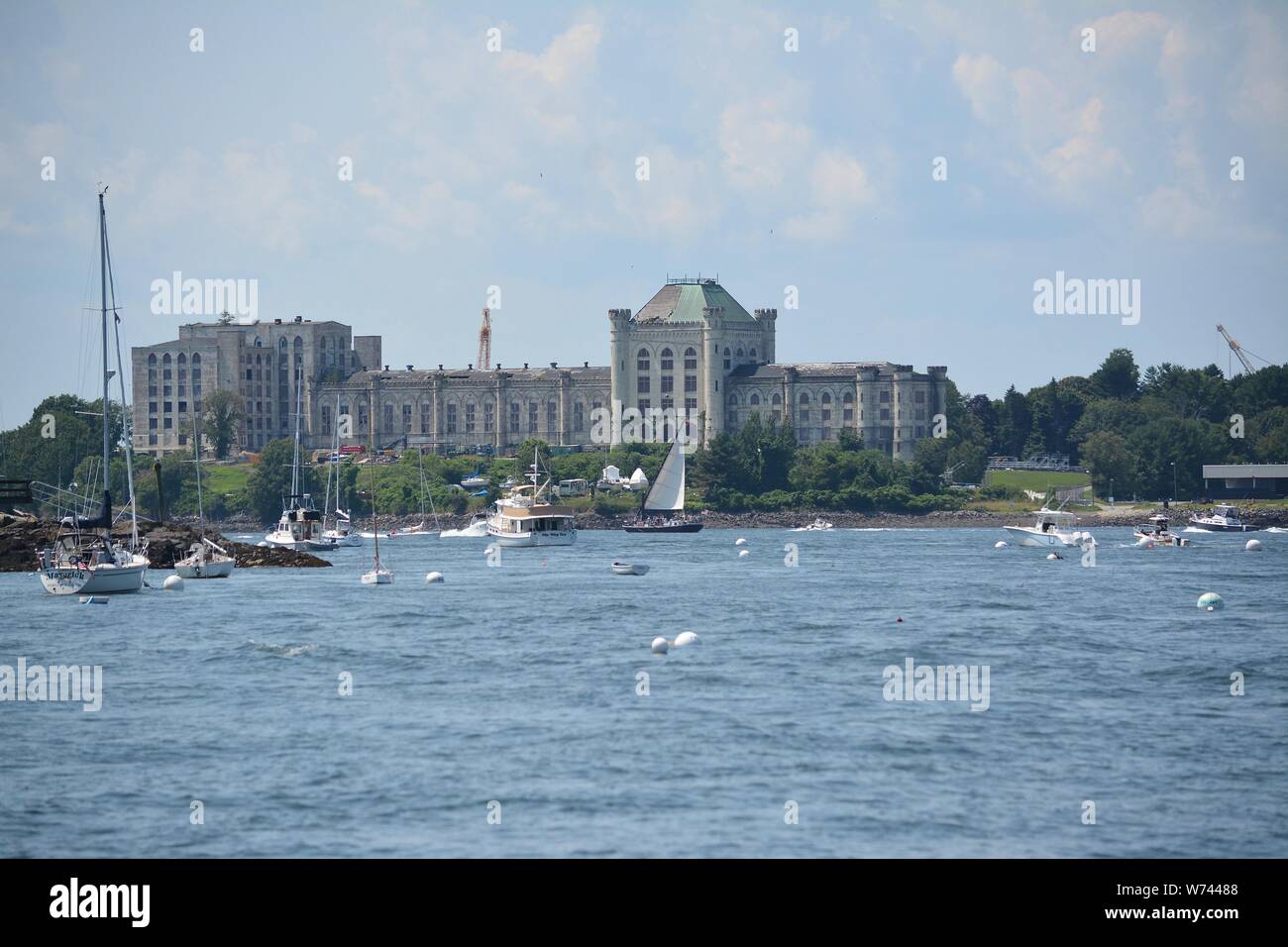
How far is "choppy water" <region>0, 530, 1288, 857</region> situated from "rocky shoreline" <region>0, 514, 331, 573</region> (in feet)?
93.4

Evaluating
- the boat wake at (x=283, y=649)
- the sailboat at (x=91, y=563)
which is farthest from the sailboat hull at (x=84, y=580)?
the boat wake at (x=283, y=649)

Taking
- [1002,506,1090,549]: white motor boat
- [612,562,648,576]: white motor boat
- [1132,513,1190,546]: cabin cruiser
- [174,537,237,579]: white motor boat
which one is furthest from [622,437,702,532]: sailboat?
[174,537,237,579]: white motor boat

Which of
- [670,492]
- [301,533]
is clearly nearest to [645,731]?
[301,533]

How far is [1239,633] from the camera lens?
7125 cm

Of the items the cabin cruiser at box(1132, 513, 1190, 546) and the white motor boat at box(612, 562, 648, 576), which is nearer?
the white motor boat at box(612, 562, 648, 576)

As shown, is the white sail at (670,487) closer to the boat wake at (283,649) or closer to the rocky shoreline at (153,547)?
the rocky shoreline at (153,547)

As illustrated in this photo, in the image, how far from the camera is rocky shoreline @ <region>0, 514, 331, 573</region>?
4601 inches

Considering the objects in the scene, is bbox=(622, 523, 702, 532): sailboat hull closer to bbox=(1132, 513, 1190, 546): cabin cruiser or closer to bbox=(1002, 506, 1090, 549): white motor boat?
bbox=(1002, 506, 1090, 549): white motor boat

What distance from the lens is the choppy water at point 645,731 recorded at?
36812mm

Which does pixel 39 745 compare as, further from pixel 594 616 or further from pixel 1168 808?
pixel 594 616

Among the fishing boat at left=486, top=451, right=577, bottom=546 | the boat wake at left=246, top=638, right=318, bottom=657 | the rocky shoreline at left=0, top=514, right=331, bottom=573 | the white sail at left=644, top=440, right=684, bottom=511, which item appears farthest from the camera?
the white sail at left=644, top=440, right=684, bottom=511

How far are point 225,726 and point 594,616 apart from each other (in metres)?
33.0

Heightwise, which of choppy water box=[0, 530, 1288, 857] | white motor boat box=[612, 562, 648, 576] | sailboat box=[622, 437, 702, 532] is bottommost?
choppy water box=[0, 530, 1288, 857]
